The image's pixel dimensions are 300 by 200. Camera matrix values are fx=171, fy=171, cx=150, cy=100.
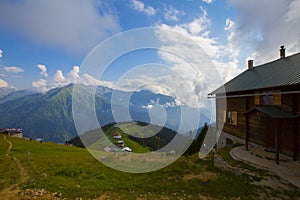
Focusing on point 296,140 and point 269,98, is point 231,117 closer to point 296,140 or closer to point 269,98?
point 269,98

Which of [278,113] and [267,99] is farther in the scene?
[267,99]

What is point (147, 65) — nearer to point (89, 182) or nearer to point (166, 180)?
point (166, 180)

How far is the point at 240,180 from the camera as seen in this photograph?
26.1 feet

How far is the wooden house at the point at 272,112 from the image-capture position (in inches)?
385

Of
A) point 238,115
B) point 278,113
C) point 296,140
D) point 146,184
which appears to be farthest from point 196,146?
point 146,184

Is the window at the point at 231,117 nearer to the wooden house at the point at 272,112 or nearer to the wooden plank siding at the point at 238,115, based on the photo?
the wooden house at the point at 272,112

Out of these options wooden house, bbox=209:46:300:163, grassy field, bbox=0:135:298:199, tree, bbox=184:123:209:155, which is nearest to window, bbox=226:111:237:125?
wooden house, bbox=209:46:300:163

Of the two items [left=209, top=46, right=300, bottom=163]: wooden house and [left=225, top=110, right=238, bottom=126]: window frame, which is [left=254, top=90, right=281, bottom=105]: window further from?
[left=225, top=110, right=238, bottom=126]: window frame

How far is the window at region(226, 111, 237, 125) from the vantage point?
53.6ft

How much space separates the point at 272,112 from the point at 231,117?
7423mm

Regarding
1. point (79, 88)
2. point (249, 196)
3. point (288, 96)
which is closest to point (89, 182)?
point (79, 88)

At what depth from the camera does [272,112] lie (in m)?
10.1

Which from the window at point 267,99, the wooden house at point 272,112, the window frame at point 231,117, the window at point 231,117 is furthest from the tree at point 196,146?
the window at point 267,99

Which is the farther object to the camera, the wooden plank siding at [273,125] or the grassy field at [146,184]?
the wooden plank siding at [273,125]
